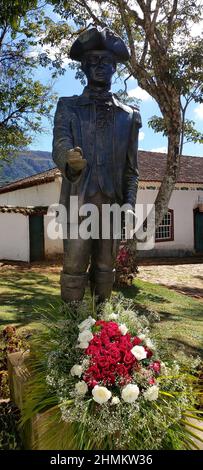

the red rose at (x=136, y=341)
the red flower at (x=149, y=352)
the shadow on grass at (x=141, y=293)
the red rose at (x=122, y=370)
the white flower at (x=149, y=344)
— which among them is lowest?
the shadow on grass at (x=141, y=293)

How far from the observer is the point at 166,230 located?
19.8 meters

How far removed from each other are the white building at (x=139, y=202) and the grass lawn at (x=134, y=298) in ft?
9.15

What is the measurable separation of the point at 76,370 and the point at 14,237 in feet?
47.4

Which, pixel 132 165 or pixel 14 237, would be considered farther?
pixel 14 237

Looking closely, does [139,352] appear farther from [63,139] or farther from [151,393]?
[63,139]

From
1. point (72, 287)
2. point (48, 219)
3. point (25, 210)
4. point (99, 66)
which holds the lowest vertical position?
point (72, 287)

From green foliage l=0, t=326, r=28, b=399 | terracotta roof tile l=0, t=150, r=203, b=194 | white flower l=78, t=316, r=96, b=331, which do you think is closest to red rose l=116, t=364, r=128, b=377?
white flower l=78, t=316, r=96, b=331

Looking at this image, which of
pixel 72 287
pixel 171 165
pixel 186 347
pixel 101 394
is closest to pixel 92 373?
pixel 101 394

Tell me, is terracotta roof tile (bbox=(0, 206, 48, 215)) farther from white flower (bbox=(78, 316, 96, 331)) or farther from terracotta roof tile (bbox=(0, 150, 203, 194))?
white flower (bbox=(78, 316, 96, 331))

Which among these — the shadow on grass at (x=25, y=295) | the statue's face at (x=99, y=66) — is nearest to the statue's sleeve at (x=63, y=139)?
the statue's face at (x=99, y=66)

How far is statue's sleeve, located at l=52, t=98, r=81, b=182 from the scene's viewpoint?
311 centimetres

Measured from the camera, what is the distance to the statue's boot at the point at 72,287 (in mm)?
3346

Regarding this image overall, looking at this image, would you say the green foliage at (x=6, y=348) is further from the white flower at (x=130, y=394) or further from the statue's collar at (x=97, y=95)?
Result: the statue's collar at (x=97, y=95)
